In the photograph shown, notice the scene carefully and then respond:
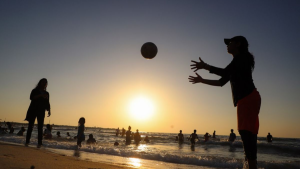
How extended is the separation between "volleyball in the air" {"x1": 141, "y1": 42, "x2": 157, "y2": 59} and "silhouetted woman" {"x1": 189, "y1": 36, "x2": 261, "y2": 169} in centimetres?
487

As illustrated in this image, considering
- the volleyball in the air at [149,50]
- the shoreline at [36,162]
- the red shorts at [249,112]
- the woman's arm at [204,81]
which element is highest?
the volleyball in the air at [149,50]

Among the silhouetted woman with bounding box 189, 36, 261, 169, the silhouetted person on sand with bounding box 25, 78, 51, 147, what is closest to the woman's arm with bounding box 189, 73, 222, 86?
the silhouetted woman with bounding box 189, 36, 261, 169

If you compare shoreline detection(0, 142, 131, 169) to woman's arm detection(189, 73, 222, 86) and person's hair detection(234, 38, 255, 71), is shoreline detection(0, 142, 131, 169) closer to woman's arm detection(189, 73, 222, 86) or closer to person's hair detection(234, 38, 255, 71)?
woman's arm detection(189, 73, 222, 86)

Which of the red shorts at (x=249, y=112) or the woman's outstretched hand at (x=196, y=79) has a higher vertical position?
the woman's outstretched hand at (x=196, y=79)

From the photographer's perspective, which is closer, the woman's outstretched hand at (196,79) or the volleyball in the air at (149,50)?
the woman's outstretched hand at (196,79)

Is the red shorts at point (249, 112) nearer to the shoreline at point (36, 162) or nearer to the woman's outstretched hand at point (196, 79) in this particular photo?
the woman's outstretched hand at point (196, 79)

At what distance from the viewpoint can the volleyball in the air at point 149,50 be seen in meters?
8.30

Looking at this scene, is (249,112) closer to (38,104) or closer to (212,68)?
(212,68)

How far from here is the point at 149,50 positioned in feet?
27.2

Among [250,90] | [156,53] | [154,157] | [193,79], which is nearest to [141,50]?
[156,53]

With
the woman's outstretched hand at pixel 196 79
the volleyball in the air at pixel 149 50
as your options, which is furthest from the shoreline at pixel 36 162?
the volleyball in the air at pixel 149 50

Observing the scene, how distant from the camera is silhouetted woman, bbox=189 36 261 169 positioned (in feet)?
9.77

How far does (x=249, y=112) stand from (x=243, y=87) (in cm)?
36

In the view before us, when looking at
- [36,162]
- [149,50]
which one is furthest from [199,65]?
[149,50]
